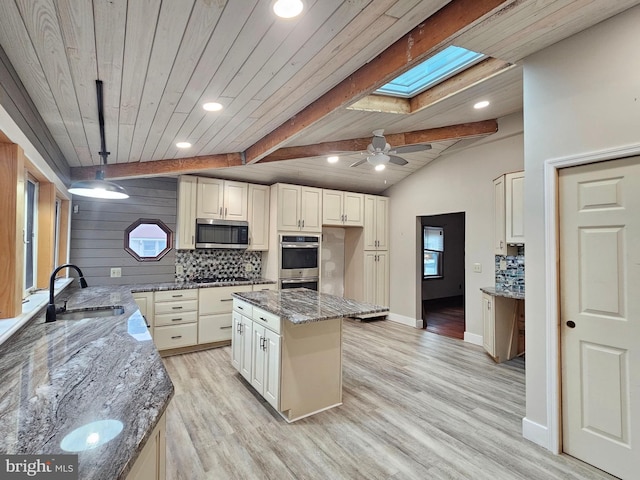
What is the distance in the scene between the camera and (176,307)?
13.2 ft

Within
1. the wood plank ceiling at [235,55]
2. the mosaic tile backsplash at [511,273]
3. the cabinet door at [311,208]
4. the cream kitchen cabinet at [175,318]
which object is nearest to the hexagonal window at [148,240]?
the cream kitchen cabinet at [175,318]

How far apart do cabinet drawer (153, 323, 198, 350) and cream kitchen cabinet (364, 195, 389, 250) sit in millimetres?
3145

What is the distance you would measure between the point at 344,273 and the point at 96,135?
448cm

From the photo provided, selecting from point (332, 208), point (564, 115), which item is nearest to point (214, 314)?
point (332, 208)

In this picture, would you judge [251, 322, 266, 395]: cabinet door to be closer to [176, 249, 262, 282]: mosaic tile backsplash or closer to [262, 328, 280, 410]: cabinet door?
[262, 328, 280, 410]: cabinet door

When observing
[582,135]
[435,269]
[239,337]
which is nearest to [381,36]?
[582,135]

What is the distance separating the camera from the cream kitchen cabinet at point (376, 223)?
5.80 m

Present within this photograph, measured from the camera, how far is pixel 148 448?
3.51 feet

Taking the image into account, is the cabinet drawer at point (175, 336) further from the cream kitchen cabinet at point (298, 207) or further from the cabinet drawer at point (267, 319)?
the cream kitchen cabinet at point (298, 207)

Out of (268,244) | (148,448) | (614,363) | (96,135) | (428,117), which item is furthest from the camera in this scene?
(268,244)

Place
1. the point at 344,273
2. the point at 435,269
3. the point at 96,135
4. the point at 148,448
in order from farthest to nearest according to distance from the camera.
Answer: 1. the point at 435,269
2. the point at 344,273
3. the point at 96,135
4. the point at 148,448

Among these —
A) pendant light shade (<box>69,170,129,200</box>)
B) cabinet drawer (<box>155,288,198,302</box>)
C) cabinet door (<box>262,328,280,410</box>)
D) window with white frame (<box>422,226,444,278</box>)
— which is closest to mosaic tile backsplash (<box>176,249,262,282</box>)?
cabinet drawer (<box>155,288,198,302</box>)

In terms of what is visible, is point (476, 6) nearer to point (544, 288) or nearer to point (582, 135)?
point (582, 135)

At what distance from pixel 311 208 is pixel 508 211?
109 inches
